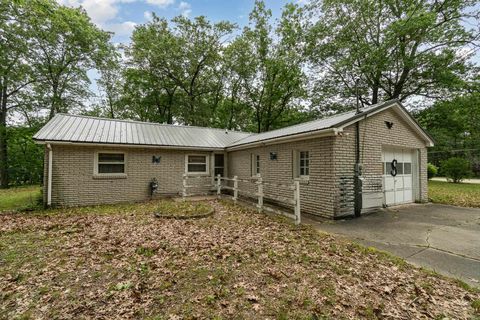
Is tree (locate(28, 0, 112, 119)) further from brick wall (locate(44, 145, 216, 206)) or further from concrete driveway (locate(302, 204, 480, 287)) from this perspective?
concrete driveway (locate(302, 204, 480, 287))

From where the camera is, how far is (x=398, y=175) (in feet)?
30.8

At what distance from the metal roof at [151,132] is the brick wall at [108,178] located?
1.70 ft

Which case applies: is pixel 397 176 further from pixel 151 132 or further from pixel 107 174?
pixel 107 174

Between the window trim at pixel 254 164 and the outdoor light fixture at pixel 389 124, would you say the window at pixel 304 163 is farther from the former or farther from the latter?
the outdoor light fixture at pixel 389 124

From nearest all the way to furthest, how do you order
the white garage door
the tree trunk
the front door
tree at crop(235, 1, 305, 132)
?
the white garage door, the front door, the tree trunk, tree at crop(235, 1, 305, 132)

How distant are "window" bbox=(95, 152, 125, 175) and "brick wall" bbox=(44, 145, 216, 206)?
23cm

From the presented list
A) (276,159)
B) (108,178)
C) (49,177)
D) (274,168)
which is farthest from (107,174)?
(276,159)

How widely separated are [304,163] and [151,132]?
28.2 feet

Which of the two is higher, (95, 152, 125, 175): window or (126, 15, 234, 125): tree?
(126, 15, 234, 125): tree

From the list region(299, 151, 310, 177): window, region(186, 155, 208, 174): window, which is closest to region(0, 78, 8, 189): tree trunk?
region(186, 155, 208, 174): window

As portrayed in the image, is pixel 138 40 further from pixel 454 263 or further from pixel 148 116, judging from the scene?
pixel 454 263

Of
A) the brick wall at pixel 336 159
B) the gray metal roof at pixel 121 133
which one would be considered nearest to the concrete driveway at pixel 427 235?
the brick wall at pixel 336 159

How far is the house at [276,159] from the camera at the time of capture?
7355 millimetres

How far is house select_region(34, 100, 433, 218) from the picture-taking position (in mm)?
7355
